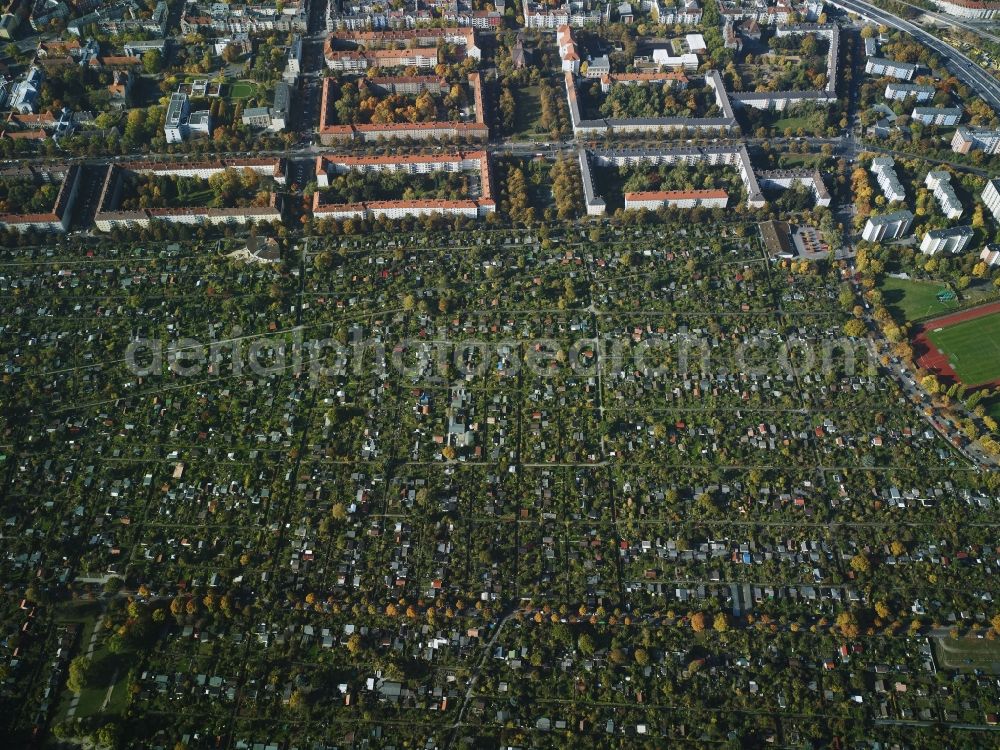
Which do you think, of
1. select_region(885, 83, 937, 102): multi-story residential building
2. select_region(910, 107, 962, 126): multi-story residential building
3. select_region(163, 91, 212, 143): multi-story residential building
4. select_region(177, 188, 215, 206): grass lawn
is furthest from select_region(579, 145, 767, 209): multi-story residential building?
select_region(163, 91, 212, 143): multi-story residential building

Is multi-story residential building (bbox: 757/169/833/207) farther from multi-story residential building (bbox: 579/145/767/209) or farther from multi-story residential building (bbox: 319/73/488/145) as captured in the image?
multi-story residential building (bbox: 319/73/488/145)

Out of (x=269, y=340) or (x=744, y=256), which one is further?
(x=744, y=256)

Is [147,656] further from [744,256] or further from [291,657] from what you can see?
[744,256]

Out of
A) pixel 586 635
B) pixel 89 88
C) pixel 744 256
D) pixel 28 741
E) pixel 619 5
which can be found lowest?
pixel 28 741

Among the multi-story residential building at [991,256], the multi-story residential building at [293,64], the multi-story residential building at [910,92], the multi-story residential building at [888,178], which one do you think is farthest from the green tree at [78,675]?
the multi-story residential building at [910,92]

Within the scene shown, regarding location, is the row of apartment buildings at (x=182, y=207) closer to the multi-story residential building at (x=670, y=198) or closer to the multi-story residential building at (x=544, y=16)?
the multi-story residential building at (x=670, y=198)

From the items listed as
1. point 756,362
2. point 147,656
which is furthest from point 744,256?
point 147,656

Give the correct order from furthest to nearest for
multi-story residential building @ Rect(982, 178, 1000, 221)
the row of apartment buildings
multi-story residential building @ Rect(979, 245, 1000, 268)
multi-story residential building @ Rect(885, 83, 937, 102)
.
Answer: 1. multi-story residential building @ Rect(885, 83, 937, 102)
2. multi-story residential building @ Rect(982, 178, 1000, 221)
3. the row of apartment buildings
4. multi-story residential building @ Rect(979, 245, 1000, 268)
